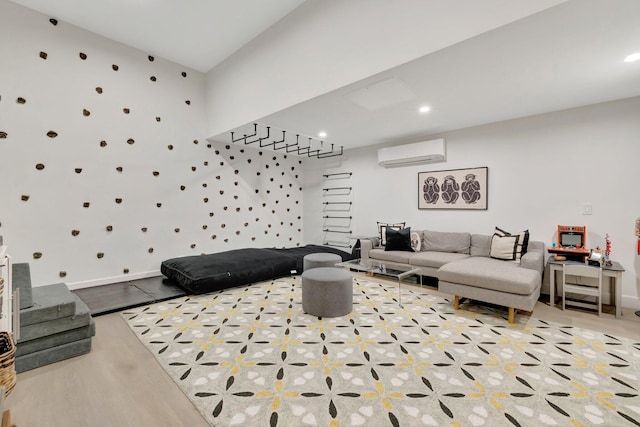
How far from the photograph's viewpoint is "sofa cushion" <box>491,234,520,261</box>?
3773 millimetres

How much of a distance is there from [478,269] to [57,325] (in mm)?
4061

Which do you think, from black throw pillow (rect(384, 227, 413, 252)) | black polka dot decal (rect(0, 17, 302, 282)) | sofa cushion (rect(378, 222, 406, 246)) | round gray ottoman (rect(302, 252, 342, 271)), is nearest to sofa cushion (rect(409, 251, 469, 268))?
black throw pillow (rect(384, 227, 413, 252))

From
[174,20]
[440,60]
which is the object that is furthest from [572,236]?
[174,20]

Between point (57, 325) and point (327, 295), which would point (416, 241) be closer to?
point (327, 295)

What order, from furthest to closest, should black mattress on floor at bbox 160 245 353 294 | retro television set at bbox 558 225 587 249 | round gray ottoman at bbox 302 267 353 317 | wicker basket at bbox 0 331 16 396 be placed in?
black mattress on floor at bbox 160 245 353 294 < retro television set at bbox 558 225 587 249 < round gray ottoman at bbox 302 267 353 317 < wicker basket at bbox 0 331 16 396

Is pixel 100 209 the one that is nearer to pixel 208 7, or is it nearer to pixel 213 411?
pixel 208 7

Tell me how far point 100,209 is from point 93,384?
296 cm

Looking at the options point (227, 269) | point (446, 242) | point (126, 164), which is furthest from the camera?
point (446, 242)

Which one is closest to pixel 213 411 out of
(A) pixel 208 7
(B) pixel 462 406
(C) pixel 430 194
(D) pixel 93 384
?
(D) pixel 93 384

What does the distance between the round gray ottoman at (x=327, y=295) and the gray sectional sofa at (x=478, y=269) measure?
118 centimetres

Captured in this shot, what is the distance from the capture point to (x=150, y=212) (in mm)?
4547

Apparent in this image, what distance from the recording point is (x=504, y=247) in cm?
384

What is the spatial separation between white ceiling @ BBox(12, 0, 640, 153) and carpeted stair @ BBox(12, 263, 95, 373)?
3062 mm

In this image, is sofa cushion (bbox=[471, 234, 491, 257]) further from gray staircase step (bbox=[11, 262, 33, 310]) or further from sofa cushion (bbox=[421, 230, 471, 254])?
gray staircase step (bbox=[11, 262, 33, 310])
